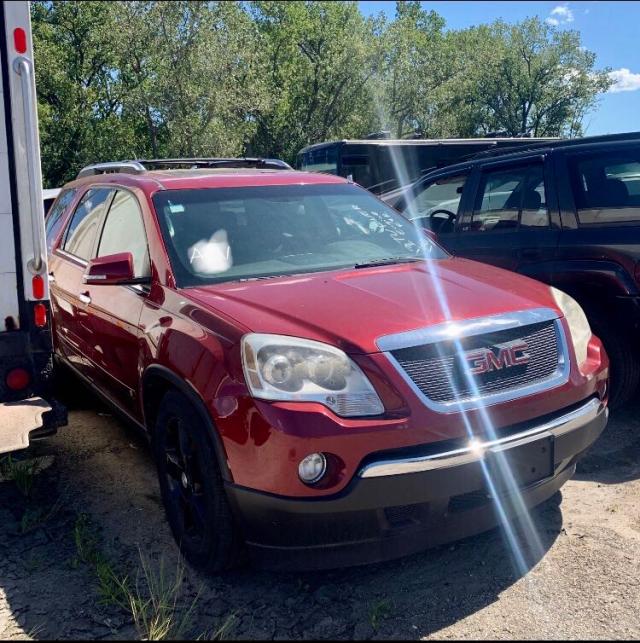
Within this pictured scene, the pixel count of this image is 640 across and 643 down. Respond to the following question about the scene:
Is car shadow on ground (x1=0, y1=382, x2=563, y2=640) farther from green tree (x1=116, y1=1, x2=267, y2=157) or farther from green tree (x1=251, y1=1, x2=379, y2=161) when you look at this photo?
green tree (x1=251, y1=1, x2=379, y2=161)

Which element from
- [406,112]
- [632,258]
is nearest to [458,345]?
[632,258]

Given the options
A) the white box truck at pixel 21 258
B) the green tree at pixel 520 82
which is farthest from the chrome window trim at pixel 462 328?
the green tree at pixel 520 82

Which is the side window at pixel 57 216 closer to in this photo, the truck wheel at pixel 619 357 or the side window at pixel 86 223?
the side window at pixel 86 223

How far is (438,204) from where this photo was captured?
607 cm

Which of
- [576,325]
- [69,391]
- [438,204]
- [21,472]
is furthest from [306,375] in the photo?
[438,204]

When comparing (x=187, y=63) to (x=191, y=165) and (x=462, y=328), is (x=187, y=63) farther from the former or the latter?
(x=462, y=328)

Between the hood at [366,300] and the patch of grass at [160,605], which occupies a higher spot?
the hood at [366,300]

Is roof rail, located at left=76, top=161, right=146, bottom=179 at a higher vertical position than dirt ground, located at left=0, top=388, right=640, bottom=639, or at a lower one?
higher

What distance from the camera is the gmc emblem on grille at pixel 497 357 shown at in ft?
8.88

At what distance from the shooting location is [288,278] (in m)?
3.32

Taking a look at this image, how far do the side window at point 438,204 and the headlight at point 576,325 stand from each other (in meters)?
2.41

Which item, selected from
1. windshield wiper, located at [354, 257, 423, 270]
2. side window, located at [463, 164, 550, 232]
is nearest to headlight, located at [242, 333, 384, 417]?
windshield wiper, located at [354, 257, 423, 270]

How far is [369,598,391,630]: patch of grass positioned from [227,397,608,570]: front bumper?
0.78 feet

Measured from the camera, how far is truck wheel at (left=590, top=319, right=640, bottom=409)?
435cm
